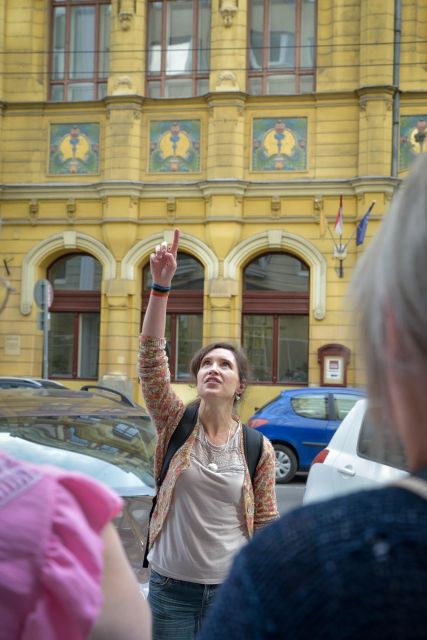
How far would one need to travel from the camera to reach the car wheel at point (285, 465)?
12.1 meters

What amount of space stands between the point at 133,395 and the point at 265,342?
366cm

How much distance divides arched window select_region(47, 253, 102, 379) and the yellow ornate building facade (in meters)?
0.04

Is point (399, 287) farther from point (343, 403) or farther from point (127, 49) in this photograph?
point (127, 49)

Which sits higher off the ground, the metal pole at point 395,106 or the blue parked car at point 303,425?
the metal pole at point 395,106

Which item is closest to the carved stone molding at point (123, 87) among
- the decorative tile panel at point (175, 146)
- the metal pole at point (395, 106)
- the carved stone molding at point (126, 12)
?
the decorative tile panel at point (175, 146)

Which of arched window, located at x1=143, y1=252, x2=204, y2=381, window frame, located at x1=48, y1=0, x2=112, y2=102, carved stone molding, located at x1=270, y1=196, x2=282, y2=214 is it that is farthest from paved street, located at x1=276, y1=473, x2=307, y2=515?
window frame, located at x1=48, y1=0, x2=112, y2=102

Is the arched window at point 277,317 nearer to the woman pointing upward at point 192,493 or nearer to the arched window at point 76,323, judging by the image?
the arched window at point 76,323

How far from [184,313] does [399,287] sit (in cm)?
1891

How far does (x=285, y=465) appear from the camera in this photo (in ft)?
39.9

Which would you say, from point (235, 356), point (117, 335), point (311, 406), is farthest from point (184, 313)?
point (235, 356)

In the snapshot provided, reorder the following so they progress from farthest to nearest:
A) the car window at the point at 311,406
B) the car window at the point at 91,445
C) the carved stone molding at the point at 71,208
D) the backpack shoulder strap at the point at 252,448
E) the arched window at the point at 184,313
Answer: the carved stone molding at the point at 71,208 → the arched window at the point at 184,313 → the car window at the point at 311,406 → the car window at the point at 91,445 → the backpack shoulder strap at the point at 252,448

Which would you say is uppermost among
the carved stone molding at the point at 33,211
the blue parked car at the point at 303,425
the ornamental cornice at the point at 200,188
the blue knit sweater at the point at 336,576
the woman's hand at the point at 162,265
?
the ornamental cornice at the point at 200,188

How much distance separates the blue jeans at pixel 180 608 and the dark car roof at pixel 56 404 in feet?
5.21

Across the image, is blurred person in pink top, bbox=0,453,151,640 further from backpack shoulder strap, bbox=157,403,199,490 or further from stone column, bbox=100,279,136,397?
stone column, bbox=100,279,136,397
